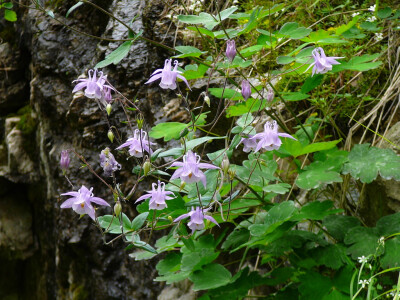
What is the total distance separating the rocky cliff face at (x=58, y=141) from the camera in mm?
2609

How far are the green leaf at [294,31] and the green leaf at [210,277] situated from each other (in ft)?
2.59

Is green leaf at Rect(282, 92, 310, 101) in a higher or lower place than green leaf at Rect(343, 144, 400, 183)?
higher

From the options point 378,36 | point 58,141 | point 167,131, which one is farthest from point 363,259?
point 58,141

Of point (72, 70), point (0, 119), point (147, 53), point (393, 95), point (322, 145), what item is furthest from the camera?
point (0, 119)

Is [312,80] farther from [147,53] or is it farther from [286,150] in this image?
[147,53]

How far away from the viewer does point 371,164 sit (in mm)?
1521

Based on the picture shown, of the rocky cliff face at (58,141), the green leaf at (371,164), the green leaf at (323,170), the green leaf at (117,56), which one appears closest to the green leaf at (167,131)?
the green leaf at (117,56)

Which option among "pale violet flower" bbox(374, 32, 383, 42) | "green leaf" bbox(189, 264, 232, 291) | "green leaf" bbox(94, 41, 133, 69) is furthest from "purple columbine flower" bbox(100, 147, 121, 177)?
"pale violet flower" bbox(374, 32, 383, 42)

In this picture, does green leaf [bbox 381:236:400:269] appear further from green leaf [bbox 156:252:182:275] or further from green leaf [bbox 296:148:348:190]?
green leaf [bbox 156:252:182:275]

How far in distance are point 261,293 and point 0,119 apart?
8.76ft

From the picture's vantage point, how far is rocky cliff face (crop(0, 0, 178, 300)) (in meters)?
2.61

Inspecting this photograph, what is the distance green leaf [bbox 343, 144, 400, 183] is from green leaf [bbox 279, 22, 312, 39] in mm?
406

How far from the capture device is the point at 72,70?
2.96 m

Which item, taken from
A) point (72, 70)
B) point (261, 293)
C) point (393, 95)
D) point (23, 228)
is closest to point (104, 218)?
point (261, 293)
